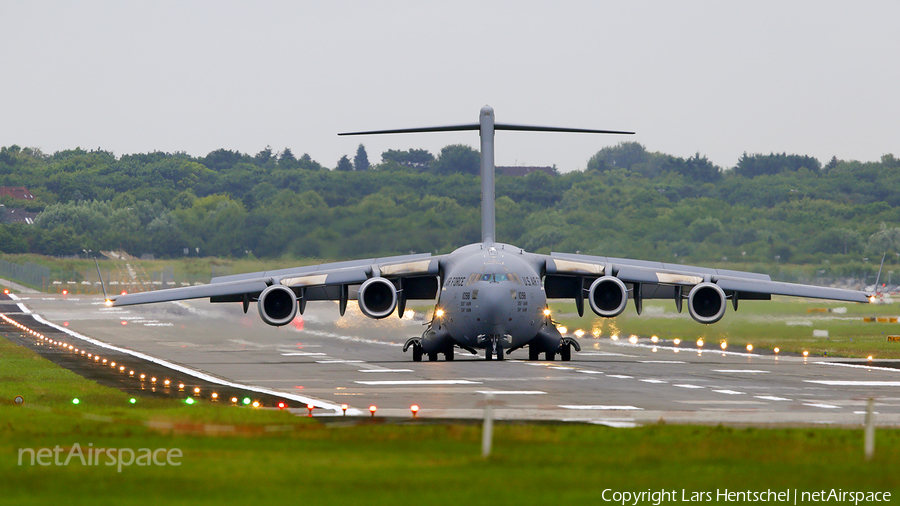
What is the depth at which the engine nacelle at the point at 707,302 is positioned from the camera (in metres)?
31.5

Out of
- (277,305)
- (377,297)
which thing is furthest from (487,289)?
(277,305)

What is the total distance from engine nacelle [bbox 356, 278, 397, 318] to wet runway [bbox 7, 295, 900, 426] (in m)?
1.49

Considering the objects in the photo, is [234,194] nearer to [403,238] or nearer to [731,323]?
[403,238]

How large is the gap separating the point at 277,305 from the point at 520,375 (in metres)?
7.68

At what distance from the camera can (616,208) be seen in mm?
60094

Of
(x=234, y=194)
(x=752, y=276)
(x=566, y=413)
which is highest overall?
(x=234, y=194)

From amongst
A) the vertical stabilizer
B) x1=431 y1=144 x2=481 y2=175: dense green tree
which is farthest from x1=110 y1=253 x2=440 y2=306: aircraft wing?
x1=431 y1=144 x2=481 y2=175: dense green tree

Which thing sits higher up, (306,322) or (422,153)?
(422,153)

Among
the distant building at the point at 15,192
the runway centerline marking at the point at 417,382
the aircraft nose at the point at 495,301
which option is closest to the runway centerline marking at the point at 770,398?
the runway centerline marking at the point at 417,382

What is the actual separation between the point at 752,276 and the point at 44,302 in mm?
50381

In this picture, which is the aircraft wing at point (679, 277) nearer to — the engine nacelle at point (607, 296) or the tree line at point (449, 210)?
the engine nacelle at point (607, 296)

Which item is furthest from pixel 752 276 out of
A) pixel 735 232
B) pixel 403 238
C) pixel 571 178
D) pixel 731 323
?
pixel 571 178

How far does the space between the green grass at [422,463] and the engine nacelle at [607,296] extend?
15176 mm

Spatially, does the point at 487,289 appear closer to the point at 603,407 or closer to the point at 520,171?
the point at 603,407
